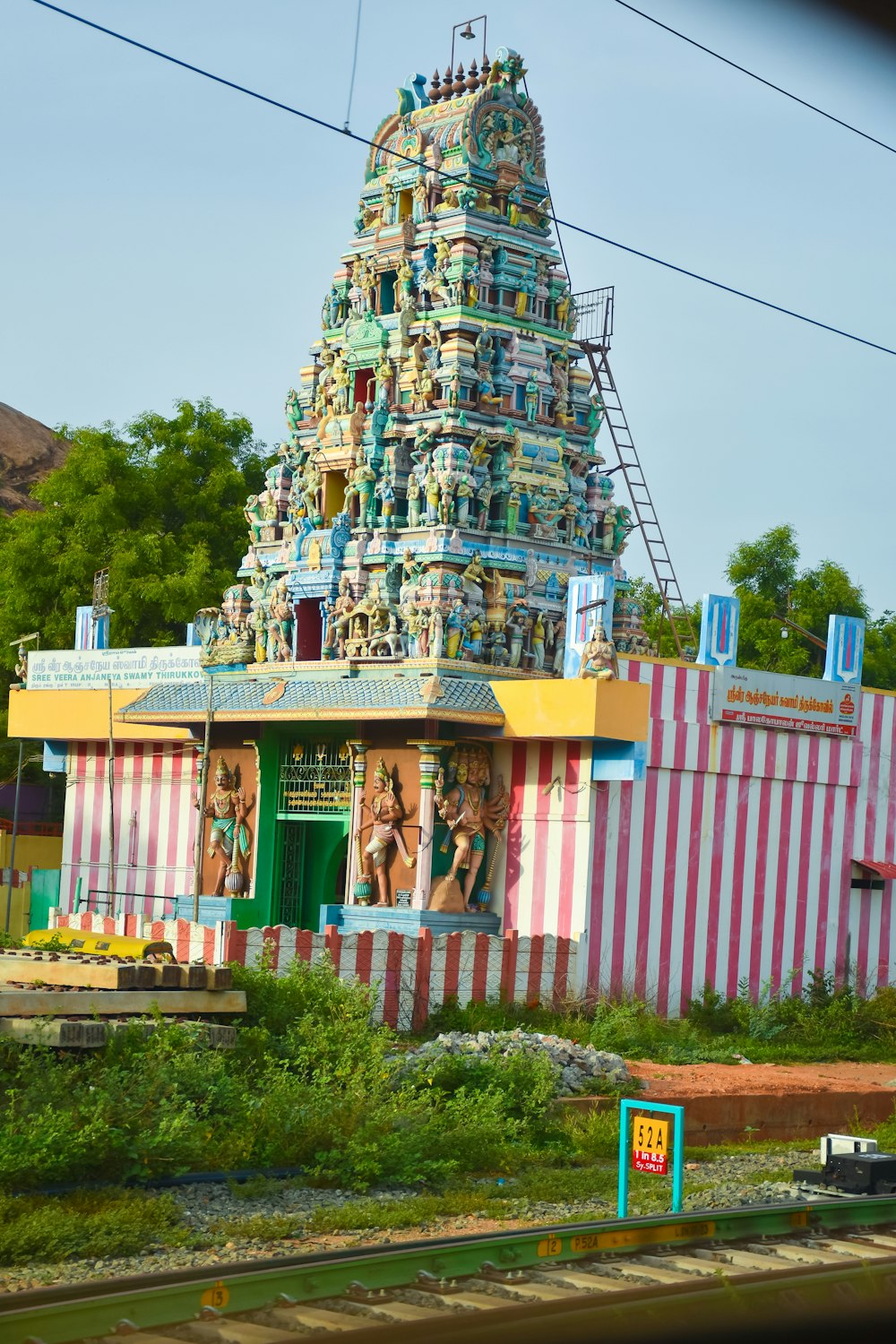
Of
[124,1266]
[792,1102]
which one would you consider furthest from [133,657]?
[124,1266]

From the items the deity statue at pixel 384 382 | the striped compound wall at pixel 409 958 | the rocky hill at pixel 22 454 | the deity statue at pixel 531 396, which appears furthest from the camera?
the rocky hill at pixel 22 454

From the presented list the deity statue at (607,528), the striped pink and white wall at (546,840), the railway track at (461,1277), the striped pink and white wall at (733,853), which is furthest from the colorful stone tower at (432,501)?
the railway track at (461,1277)

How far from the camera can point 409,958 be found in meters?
19.6

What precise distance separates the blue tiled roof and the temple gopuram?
0.13ft

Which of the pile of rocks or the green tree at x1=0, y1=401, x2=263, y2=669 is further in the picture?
the green tree at x1=0, y1=401, x2=263, y2=669

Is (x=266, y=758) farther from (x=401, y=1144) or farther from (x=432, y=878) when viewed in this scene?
(x=401, y=1144)

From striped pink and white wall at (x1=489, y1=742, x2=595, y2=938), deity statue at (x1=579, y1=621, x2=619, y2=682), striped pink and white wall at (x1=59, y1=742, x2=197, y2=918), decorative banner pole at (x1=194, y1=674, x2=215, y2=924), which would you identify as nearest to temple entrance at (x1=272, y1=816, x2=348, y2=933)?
decorative banner pole at (x1=194, y1=674, x2=215, y2=924)

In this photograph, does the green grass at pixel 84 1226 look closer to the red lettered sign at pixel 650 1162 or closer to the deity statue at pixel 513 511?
the red lettered sign at pixel 650 1162

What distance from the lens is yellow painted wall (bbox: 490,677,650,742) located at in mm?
21266

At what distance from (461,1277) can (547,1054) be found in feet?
27.2

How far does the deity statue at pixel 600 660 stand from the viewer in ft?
69.9

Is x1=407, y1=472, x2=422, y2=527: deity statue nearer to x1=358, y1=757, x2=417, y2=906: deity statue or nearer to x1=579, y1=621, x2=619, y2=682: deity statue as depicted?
x1=358, y1=757, x2=417, y2=906: deity statue

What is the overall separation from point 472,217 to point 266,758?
8371 millimetres

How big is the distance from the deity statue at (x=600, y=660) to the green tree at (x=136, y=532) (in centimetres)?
2039
